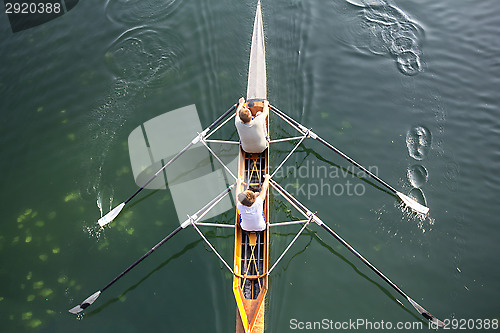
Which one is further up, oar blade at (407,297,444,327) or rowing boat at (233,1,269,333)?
rowing boat at (233,1,269,333)

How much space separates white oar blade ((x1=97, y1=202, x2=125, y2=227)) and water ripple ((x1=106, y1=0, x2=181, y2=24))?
20.1ft

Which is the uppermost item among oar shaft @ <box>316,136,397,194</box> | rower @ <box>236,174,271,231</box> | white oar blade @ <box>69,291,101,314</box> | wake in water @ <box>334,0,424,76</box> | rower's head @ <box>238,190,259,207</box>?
wake in water @ <box>334,0,424,76</box>

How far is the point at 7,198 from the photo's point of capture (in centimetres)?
883

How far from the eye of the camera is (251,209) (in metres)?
6.28

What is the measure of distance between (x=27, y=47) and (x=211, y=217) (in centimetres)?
811

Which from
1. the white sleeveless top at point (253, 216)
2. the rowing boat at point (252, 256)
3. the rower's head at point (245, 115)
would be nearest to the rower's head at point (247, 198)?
the white sleeveless top at point (253, 216)

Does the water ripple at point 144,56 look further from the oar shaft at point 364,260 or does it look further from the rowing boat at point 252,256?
the oar shaft at point 364,260

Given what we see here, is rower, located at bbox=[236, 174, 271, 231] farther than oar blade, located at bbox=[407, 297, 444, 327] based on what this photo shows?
No

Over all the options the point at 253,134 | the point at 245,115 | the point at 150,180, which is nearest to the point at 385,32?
the point at 253,134

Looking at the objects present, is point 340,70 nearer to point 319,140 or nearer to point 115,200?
point 319,140

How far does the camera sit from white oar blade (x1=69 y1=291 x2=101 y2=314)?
7250mm

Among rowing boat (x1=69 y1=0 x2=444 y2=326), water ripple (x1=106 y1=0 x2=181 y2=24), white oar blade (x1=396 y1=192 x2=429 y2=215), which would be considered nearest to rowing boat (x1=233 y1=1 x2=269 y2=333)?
rowing boat (x1=69 y1=0 x2=444 y2=326)

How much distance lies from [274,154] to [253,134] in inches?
65.0

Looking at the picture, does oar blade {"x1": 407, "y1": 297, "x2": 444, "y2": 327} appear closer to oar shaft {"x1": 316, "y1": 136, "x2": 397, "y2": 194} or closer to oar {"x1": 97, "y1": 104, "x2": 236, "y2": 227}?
oar shaft {"x1": 316, "y1": 136, "x2": 397, "y2": 194}
